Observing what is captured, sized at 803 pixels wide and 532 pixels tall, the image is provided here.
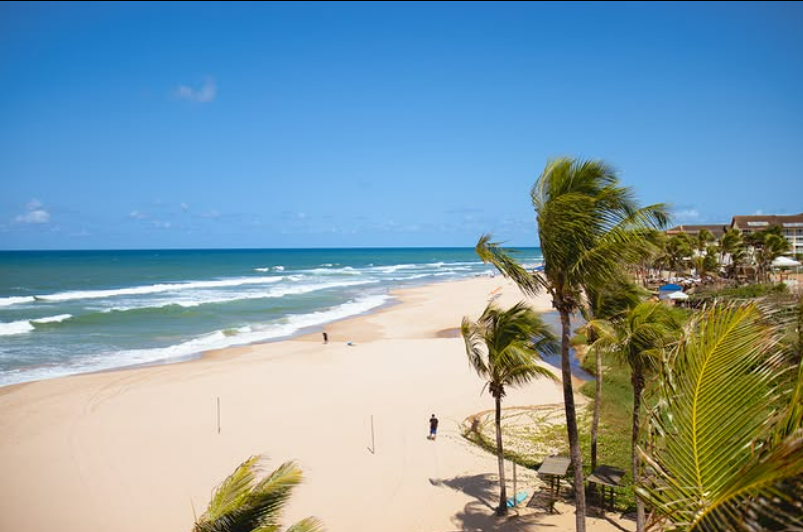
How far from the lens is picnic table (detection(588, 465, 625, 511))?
10664 mm

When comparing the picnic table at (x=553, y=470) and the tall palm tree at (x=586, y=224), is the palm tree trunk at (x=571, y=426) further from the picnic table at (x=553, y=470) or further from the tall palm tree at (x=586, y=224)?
the picnic table at (x=553, y=470)

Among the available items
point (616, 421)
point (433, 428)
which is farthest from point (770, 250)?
point (433, 428)

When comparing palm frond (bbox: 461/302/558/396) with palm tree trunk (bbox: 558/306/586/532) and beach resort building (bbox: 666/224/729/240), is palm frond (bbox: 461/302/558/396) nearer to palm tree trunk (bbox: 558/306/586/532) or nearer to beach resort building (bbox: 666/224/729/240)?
palm tree trunk (bbox: 558/306/586/532)

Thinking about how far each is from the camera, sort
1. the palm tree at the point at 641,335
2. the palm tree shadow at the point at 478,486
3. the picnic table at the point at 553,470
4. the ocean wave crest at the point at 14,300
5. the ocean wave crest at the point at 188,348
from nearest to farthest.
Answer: the palm tree at the point at 641,335 < the picnic table at the point at 553,470 < the palm tree shadow at the point at 478,486 < the ocean wave crest at the point at 188,348 < the ocean wave crest at the point at 14,300

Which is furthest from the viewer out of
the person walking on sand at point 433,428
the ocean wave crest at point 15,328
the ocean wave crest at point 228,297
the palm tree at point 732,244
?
the ocean wave crest at point 228,297

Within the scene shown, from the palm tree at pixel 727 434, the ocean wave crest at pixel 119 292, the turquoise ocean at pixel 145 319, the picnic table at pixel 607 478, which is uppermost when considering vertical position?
the palm tree at pixel 727 434

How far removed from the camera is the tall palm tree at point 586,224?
7078 millimetres

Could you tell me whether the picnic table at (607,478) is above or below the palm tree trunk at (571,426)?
below

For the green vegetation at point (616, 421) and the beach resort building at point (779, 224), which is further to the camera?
the beach resort building at point (779, 224)

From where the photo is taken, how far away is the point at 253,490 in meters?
5.22

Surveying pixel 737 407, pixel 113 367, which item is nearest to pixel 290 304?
pixel 113 367

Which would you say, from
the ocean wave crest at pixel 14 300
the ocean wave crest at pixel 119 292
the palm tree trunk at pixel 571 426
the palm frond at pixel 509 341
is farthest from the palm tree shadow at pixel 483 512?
the ocean wave crest at pixel 119 292

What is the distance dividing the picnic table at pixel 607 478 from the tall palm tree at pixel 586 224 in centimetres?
497

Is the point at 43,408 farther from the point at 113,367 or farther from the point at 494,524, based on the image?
the point at 494,524
